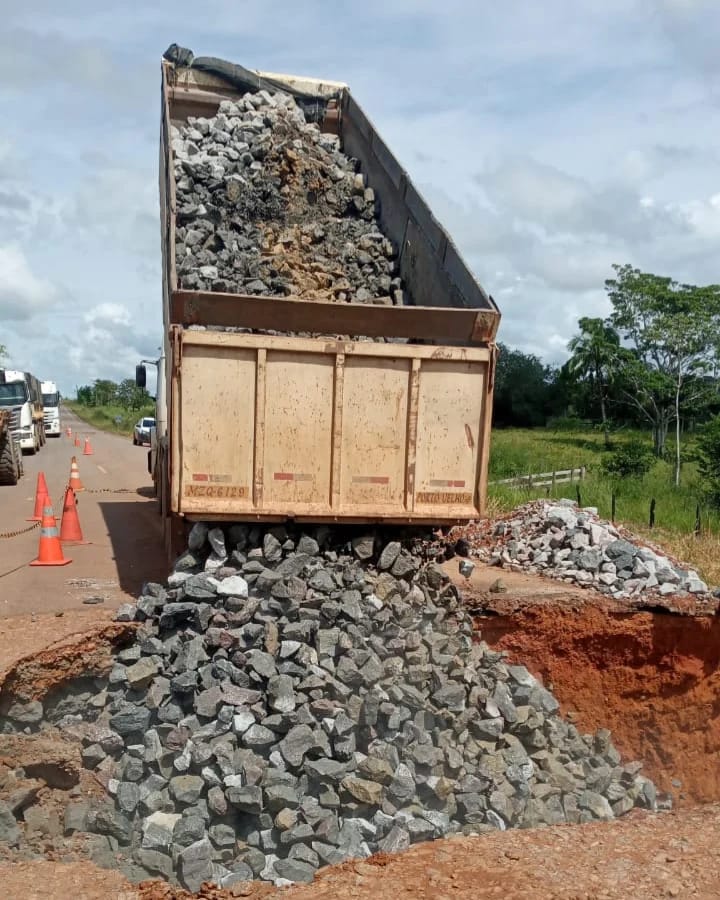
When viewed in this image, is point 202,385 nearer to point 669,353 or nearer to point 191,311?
point 191,311

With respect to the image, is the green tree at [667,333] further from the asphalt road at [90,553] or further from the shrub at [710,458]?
the asphalt road at [90,553]

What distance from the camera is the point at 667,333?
91.4ft

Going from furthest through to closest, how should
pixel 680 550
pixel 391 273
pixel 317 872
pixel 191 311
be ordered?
pixel 680 550
pixel 391 273
pixel 191 311
pixel 317 872

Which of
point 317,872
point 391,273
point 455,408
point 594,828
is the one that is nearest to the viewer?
point 317,872

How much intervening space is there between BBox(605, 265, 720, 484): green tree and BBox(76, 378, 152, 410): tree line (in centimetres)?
4230

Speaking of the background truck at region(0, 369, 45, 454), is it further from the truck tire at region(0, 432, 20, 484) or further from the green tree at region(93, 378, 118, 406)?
the green tree at region(93, 378, 118, 406)

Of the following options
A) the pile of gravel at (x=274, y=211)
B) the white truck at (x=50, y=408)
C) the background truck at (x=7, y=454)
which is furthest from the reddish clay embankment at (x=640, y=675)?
the white truck at (x=50, y=408)

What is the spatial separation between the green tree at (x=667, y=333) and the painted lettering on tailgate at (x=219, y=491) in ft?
75.6

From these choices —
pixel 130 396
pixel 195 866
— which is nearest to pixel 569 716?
pixel 195 866

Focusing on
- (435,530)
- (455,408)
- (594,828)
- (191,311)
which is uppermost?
(191,311)

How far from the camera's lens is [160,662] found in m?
5.61

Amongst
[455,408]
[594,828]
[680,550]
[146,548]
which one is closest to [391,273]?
[455,408]

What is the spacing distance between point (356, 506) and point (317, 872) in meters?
2.53

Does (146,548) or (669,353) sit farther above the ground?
(669,353)
